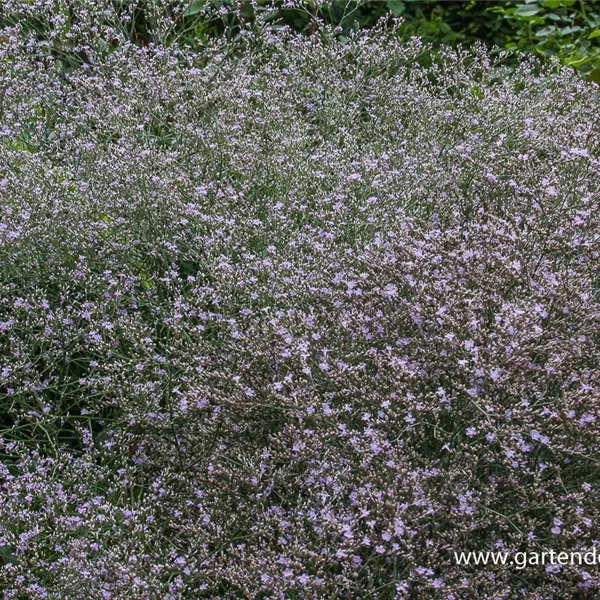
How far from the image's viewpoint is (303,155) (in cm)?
387

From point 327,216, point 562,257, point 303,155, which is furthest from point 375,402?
point 303,155

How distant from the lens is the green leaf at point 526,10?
7.19m

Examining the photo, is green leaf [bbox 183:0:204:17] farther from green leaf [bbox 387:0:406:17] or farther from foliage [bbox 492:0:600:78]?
foliage [bbox 492:0:600:78]

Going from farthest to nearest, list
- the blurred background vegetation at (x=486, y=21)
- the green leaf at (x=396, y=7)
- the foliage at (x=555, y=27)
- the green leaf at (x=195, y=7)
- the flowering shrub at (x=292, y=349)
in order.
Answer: the green leaf at (x=396, y=7) < the foliage at (x=555, y=27) < the blurred background vegetation at (x=486, y=21) < the green leaf at (x=195, y=7) < the flowering shrub at (x=292, y=349)

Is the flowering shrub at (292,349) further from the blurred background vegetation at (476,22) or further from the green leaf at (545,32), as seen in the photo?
the green leaf at (545,32)

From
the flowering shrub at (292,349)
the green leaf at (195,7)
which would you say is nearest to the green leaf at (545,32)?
the green leaf at (195,7)

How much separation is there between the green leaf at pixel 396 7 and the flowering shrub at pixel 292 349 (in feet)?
10.1

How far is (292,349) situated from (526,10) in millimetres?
5302

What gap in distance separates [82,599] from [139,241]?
1.37 meters

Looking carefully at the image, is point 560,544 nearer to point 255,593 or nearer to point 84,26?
point 255,593

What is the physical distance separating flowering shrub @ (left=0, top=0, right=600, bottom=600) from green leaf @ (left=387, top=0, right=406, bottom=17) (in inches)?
121

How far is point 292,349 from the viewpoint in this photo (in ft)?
8.97

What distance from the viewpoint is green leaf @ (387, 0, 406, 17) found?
7.18 metres

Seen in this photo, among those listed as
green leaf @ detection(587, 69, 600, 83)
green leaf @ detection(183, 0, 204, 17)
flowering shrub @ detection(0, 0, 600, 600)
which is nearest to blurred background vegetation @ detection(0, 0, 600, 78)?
green leaf @ detection(183, 0, 204, 17)
